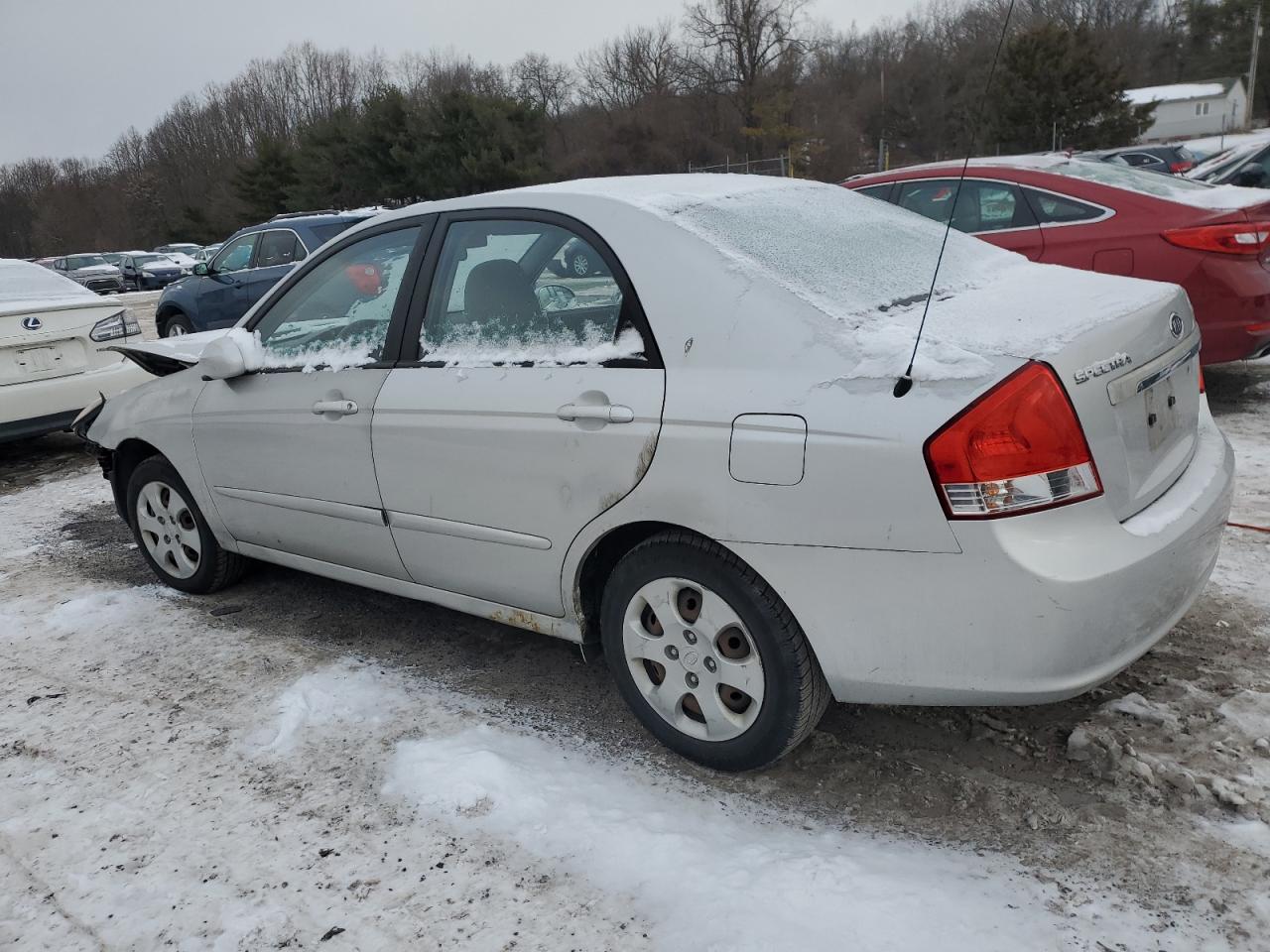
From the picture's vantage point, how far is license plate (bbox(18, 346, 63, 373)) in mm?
6836

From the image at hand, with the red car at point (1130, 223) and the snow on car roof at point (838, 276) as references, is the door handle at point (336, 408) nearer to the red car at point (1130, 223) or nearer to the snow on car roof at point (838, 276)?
the snow on car roof at point (838, 276)

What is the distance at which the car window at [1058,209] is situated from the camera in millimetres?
6031

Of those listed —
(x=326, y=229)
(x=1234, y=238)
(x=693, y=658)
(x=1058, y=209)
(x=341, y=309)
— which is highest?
(x=326, y=229)

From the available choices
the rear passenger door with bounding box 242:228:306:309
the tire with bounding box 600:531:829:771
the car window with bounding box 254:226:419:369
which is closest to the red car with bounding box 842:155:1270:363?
the tire with bounding box 600:531:829:771

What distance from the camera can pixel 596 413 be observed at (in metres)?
2.72

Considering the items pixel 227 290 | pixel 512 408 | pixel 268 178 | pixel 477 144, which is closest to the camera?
pixel 512 408

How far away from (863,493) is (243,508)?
9.05 feet

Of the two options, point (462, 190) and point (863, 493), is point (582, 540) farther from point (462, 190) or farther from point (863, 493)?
point (462, 190)

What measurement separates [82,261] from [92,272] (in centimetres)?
296

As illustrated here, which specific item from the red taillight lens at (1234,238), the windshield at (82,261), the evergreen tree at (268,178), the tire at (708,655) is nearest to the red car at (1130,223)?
the red taillight lens at (1234,238)

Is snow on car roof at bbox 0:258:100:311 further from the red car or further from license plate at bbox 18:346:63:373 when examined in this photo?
the red car

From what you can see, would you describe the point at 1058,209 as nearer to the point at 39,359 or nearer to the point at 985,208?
the point at 985,208

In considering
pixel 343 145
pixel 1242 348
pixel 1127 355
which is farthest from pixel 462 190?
pixel 1127 355

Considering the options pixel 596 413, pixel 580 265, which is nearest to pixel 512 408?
pixel 596 413
